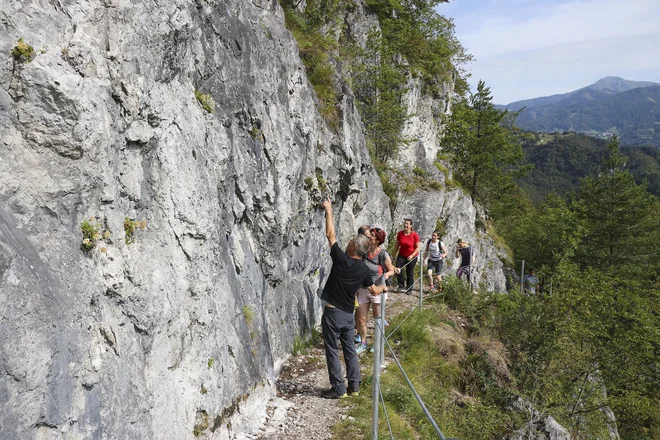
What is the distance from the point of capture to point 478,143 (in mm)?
28719

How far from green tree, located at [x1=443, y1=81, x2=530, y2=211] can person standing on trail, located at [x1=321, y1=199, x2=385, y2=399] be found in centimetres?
2401

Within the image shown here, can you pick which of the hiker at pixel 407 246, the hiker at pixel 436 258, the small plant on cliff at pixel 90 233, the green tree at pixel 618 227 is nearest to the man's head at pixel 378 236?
the hiker at pixel 407 246

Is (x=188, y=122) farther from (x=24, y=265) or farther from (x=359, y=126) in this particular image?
(x=359, y=126)

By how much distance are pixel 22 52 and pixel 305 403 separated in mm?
5520

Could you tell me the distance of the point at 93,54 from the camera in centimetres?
378

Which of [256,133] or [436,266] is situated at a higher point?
[256,133]

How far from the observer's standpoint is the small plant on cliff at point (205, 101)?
18.4ft

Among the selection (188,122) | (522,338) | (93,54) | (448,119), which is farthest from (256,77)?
(448,119)

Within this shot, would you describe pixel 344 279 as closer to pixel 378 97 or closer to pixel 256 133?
pixel 256 133

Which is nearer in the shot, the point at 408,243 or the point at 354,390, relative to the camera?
the point at 354,390

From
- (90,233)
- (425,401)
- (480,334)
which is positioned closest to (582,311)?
(480,334)

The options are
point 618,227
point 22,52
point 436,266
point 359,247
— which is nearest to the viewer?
point 22,52

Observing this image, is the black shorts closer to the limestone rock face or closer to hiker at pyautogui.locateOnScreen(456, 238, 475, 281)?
hiker at pyautogui.locateOnScreen(456, 238, 475, 281)

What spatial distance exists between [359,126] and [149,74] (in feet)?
30.3
